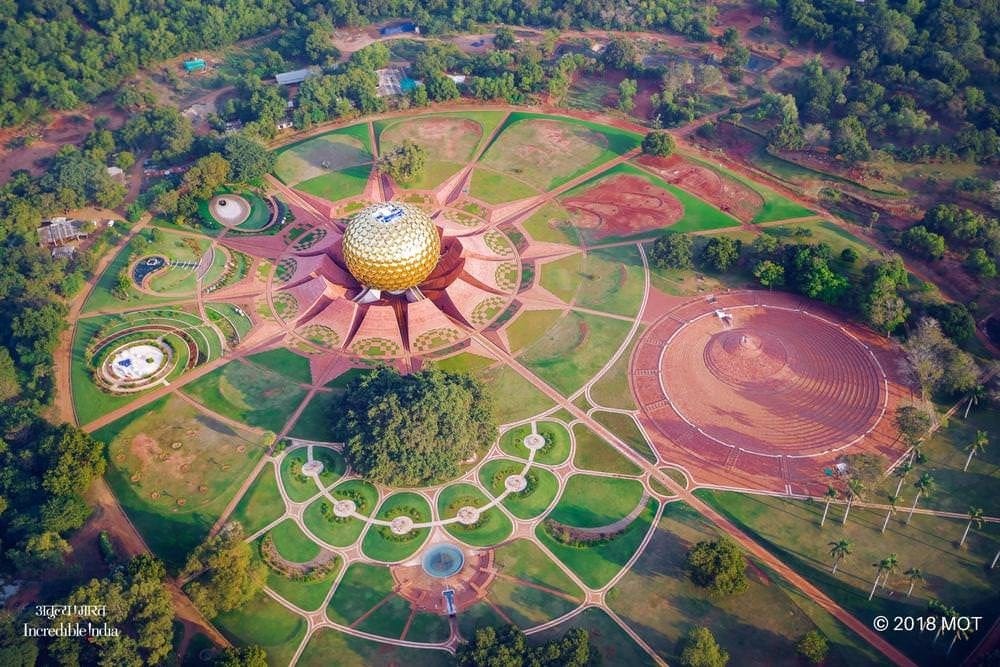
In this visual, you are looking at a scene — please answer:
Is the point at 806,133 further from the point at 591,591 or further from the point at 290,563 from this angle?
the point at 290,563

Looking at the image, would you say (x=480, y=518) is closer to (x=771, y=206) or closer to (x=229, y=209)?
(x=229, y=209)

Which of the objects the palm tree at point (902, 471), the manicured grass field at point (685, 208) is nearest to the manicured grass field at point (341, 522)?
the manicured grass field at point (685, 208)

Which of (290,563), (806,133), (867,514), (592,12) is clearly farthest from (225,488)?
(592,12)

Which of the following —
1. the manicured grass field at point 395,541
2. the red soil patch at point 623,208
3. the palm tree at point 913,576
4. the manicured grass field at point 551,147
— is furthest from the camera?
the manicured grass field at point 551,147

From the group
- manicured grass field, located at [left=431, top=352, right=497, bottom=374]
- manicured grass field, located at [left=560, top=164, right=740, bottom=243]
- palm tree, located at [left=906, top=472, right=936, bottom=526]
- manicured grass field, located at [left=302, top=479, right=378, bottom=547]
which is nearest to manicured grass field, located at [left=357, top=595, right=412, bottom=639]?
manicured grass field, located at [left=302, top=479, right=378, bottom=547]

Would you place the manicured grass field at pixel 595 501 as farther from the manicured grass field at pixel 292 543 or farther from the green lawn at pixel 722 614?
the manicured grass field at pixel 292 543

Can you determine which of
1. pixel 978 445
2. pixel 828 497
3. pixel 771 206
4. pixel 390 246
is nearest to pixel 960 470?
pixel 978 445
